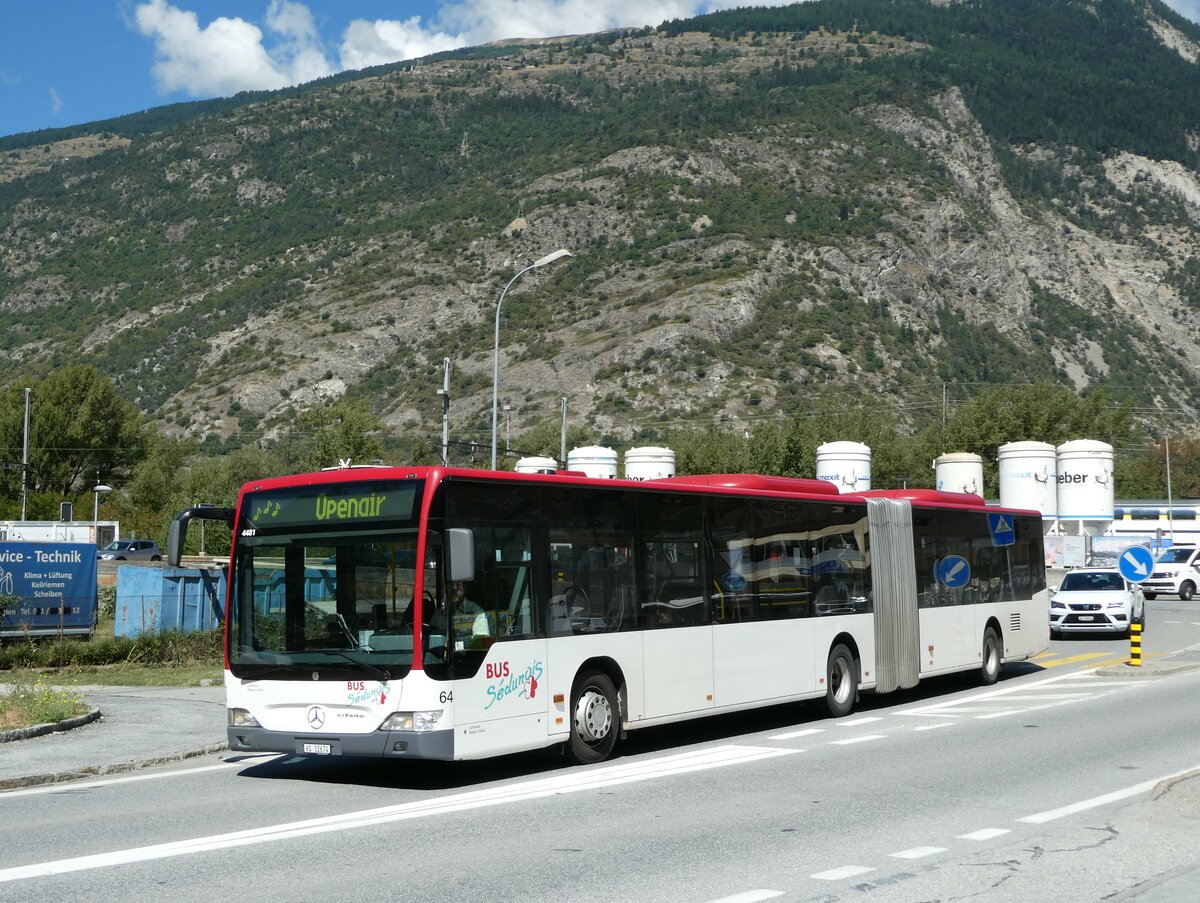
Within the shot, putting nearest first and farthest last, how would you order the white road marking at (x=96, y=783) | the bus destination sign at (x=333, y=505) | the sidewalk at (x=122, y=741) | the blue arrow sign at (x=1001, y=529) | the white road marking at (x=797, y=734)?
the bus destination sign at (x=333, y=505)
the white road marking at (x=96, y=783)
the sidewalk at (x=122, y=741)
the white road marking at (x=797, y=734)
the blue arrow sign at (x=1001, y=529)

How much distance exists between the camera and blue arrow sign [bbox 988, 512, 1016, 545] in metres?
22.2

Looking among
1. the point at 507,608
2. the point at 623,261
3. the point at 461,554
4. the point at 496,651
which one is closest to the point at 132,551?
the point at 507,608

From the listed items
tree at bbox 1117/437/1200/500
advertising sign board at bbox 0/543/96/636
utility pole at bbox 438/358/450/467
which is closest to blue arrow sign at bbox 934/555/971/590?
utility pole at bbox 438/358/450/467

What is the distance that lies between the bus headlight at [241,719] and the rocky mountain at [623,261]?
8467cm

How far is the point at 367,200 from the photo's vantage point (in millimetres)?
154375

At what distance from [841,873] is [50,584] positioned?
2534cm

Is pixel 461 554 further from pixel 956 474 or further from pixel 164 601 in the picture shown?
pixel 956 474

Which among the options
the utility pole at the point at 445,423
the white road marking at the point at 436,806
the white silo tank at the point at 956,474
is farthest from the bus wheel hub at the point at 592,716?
the white silo tank at the point at 956,474

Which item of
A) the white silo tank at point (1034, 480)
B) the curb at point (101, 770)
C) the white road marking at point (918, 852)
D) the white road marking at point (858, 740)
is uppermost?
the white silo tank at point (1034, 480)

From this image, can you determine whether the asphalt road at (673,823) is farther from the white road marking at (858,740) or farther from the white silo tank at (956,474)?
the white silo tank at (956,474)

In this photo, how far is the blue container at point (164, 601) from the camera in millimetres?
26406

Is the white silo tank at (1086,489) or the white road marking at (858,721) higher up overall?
the white silo tank at (1086,489)

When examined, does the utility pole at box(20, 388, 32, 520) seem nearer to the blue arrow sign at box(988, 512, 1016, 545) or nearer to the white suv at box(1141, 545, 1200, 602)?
the white suv at box(1141, 545, 1200, 602)

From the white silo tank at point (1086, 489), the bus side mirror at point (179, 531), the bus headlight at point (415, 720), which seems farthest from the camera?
the white silo tank at point (1086, 489)
